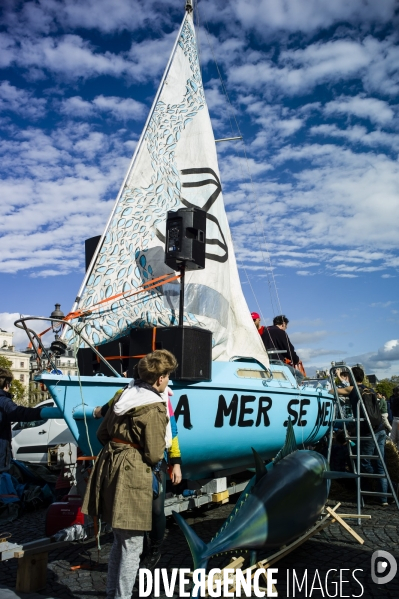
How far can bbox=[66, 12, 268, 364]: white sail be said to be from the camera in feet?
21.4

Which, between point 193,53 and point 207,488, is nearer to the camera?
point 207,488

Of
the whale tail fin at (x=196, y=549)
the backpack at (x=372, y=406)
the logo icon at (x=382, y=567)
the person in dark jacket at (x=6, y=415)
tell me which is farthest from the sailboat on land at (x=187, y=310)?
the logo icon at (x=382, y=567)

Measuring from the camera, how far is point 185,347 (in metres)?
5.34

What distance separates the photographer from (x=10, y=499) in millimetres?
6543

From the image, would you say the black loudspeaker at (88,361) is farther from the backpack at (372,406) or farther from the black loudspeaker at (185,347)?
the backpack at (372,406)

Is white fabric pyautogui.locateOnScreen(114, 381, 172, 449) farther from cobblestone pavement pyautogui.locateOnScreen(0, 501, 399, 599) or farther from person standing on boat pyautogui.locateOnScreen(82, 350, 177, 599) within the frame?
cobblestone pavement pyautogui.locateOnScreen(0, 501, 399, 599)

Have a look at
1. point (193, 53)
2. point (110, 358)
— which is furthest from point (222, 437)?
point (193, 53)

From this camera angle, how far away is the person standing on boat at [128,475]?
3.08 metres

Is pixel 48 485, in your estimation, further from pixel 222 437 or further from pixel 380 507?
A: pixel 380 507

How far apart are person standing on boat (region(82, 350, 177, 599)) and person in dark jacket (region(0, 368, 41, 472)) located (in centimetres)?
252

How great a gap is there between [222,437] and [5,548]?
2466 mm

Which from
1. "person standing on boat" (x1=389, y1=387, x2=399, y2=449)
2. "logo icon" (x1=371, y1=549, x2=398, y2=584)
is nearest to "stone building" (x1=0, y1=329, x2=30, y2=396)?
"person standing on boat" (x1=389, y1=387, x2=399, y2=449)

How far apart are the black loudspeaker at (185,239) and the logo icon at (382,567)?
345 cm

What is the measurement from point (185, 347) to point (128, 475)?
2302 millimetres
